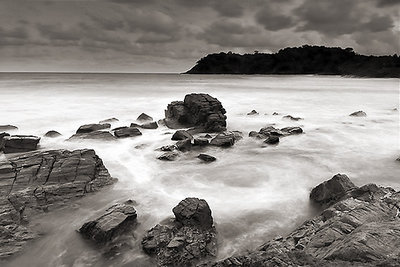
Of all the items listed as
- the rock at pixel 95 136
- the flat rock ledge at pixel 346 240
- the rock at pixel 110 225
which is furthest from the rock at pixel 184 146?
the flat rock ledge at pixel 346 240

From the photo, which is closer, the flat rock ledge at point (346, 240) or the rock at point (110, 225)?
the flat rock ledge at point (346, 240)

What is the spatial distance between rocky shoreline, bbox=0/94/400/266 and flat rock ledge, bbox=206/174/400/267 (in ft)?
0.04

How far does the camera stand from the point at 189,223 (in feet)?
20.4

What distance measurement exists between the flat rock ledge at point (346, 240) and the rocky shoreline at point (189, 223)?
0.04 ft

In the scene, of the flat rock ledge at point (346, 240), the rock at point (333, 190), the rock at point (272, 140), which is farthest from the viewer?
the rock at point (272, 140)

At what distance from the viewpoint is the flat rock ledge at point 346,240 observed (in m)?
4.29

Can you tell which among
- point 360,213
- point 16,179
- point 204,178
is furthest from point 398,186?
point 16,179

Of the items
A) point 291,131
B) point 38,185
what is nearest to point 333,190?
point 38,185

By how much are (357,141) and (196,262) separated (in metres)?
10.8

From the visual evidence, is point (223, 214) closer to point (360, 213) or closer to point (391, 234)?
point (360, 213)

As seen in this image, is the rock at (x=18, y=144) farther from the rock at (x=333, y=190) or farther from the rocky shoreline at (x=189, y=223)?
the rock at (x=333, y=190)

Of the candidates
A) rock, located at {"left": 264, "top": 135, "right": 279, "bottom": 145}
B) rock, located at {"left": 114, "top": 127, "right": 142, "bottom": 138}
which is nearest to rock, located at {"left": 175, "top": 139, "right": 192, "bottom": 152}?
rock, located at {"left": 114, "top": 127, "right": 142, "bottom": 138}

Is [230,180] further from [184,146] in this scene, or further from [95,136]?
[95,136]

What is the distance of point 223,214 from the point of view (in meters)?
7.20
